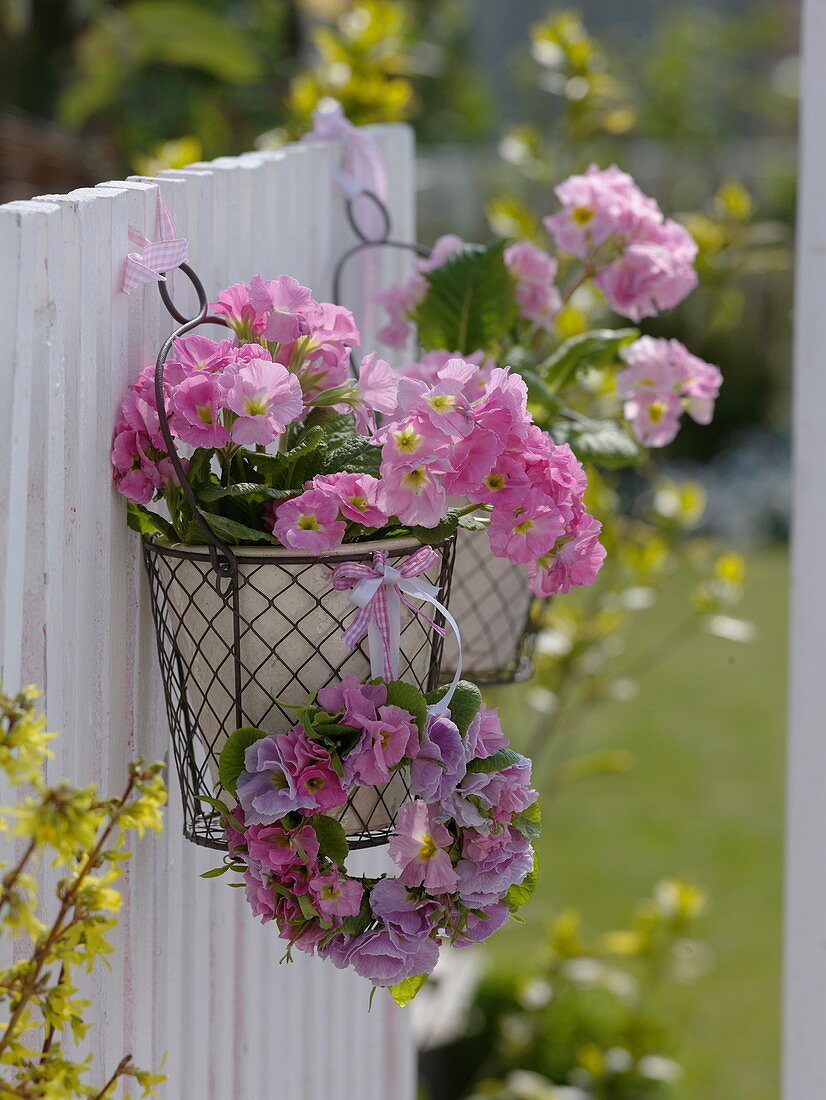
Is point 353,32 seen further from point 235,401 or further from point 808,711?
point 235,401

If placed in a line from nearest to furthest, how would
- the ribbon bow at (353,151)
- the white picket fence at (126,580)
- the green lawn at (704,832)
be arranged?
the white picket fence at (126,580), the ribbon bow at (353,151), the green lawn at (704,832)

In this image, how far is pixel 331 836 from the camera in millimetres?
887

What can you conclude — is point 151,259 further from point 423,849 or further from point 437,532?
point 423,849

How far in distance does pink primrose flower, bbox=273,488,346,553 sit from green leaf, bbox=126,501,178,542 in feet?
0.34

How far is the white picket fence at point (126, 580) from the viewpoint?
2.70 feet

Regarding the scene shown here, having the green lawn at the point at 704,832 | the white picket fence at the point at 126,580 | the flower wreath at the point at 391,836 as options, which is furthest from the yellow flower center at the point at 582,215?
the green lawn at the point at 704,832

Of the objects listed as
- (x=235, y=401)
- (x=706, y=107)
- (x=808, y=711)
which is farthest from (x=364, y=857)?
(x=706, y=107)

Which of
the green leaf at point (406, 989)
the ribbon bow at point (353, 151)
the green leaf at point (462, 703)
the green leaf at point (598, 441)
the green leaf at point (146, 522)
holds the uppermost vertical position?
the ribbon bow at point (353, 151)

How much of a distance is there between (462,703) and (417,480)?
0.16m

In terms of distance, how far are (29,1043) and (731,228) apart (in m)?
1.89

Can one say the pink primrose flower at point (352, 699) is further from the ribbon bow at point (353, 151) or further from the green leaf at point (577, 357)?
the ribbon bow at point (353, 151)

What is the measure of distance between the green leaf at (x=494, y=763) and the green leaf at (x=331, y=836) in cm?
9

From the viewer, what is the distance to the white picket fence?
0.82 m

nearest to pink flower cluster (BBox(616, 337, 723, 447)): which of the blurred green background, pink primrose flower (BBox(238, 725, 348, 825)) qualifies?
pink primrose flower (BBox(238, 725, 348, 825))
